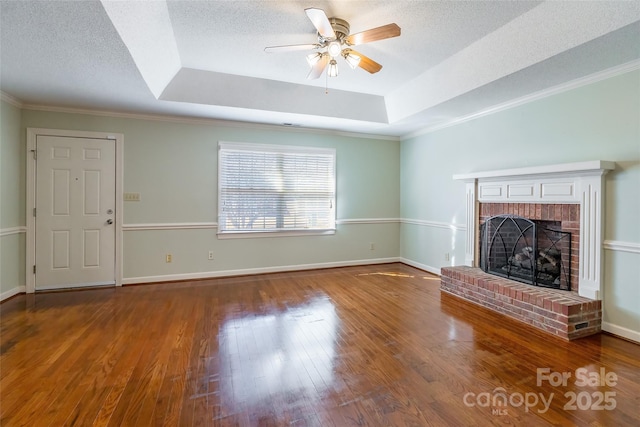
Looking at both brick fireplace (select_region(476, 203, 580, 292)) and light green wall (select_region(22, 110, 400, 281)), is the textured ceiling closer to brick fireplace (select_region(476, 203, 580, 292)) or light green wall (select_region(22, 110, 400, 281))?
light green wall (select_region(22, 110, 400, 281))

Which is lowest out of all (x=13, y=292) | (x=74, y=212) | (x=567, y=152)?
(x=13, y=292)

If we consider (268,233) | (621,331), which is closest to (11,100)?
(268,233)

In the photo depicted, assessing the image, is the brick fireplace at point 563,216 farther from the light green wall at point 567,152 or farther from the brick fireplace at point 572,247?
the light green wall at point 567,152

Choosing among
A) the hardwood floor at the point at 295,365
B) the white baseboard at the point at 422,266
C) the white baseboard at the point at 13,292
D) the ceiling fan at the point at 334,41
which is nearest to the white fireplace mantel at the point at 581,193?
the hardwood floor at the point at 295,365

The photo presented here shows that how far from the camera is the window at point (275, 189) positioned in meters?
4.62

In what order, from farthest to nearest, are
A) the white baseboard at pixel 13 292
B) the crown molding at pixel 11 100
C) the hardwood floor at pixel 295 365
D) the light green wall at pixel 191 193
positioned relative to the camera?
the light green wall at pixel 191 193
the white baseboard at pixel 13 292
the crown molding at pixel 11 100
the hardwood floor at pixel 295 365

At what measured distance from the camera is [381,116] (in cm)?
455

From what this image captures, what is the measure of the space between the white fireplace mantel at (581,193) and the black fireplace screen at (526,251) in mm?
213

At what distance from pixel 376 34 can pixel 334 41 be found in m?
0.39

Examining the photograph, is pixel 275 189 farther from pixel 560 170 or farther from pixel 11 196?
pixel 560 170

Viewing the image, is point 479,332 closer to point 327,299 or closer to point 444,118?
point 327,299

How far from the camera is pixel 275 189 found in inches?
192

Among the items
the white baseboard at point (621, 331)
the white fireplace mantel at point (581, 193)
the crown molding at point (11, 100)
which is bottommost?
the white baseboard at point (621, 331)

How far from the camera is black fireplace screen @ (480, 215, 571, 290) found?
306 cm
